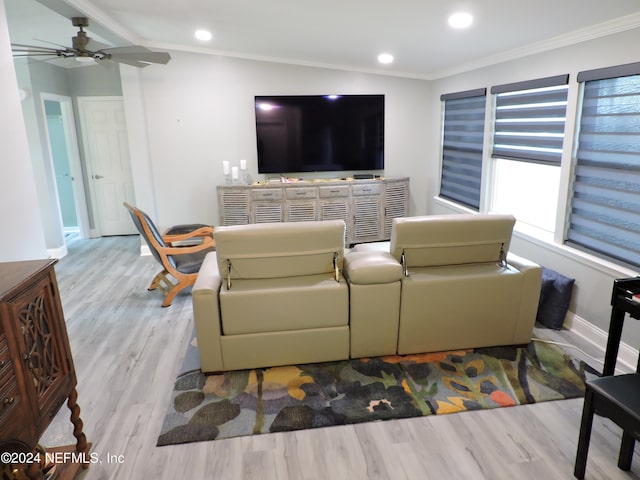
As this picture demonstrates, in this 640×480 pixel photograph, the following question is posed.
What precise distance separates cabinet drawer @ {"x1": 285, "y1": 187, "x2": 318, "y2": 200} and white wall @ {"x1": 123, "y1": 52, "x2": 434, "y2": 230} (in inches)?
27.0

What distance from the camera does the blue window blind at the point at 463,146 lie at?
4.82 meters

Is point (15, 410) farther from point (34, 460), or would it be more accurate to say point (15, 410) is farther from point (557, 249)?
point (557, 249)

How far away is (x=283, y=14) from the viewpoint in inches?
143

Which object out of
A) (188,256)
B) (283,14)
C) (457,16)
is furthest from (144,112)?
(457,16)

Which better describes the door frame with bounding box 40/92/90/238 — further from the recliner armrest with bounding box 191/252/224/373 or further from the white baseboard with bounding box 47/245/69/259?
the recliner armrest with bounding box 191/252/224/373

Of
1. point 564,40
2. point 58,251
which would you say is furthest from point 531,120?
point 58,251

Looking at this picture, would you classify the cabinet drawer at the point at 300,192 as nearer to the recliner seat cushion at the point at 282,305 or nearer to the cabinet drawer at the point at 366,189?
the cabinet drawer at the point at 366,189

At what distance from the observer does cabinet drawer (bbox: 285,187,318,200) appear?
5480 mm

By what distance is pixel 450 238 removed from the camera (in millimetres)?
2871

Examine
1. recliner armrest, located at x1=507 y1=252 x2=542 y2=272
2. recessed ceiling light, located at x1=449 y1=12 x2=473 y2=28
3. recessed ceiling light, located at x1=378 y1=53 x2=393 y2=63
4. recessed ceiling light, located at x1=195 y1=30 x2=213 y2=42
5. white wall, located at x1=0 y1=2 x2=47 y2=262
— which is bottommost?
recliner armrest, located at x1=507 y1=252 x2=542 y2=272

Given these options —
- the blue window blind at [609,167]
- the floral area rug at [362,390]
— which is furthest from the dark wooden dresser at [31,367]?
the blue window blind at [609,167]

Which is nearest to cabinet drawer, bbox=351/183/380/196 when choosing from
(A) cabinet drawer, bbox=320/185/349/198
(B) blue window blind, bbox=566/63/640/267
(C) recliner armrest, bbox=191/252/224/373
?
(A) cabinet drawer, bbox=320/185/349/198

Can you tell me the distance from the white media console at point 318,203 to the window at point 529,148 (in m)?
1.49

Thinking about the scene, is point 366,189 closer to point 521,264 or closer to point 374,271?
point 521,264
